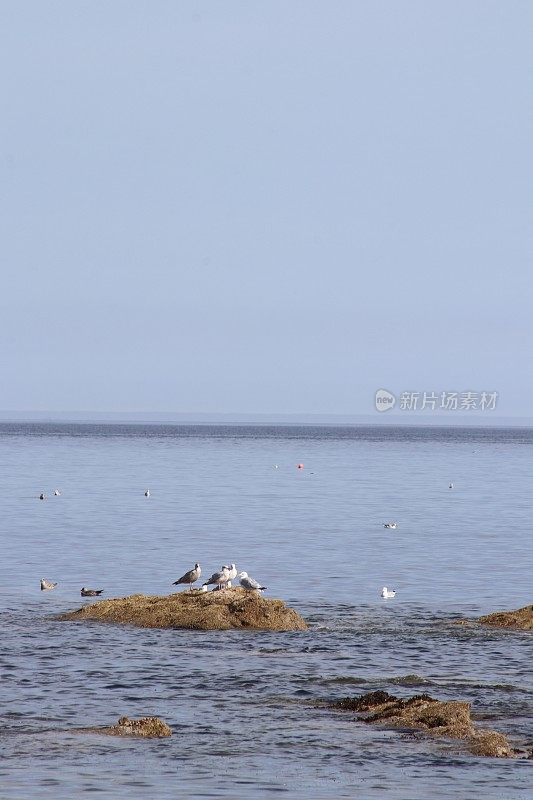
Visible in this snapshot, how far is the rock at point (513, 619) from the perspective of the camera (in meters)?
30.0

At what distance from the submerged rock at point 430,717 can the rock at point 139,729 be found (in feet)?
10.6

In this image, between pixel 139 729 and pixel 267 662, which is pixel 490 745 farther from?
pixel 267 662

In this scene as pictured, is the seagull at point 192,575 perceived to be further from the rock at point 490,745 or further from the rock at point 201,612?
the rock at point 490,745

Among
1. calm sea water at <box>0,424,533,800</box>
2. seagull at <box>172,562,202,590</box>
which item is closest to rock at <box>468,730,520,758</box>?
calm sea water at <box>0,424,533,800</box>

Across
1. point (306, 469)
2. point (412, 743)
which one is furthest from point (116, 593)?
point (306, 469)

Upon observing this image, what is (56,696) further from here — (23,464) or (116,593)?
(23,464)

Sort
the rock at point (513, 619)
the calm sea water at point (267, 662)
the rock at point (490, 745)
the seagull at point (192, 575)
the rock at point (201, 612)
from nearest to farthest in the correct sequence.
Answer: the calm sea water at point (267, 662) → the rock at point (490, 745) → the rock at point (201, 612) → the rock at point (513, 619) → the seagull at point (192, 575)

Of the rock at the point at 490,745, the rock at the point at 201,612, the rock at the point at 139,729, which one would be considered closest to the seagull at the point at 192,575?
the rock at the point at 201,612

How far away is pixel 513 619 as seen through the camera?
30.5 meters

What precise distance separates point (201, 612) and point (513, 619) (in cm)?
734

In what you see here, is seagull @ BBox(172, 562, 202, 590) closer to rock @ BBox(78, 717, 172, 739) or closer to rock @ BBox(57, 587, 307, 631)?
rock @ BBox(57, 587, 307, 631)

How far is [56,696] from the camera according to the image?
71.2 ft

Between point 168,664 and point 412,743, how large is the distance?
7416 mm

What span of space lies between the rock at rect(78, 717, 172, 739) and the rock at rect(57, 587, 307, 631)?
10.5 metres
